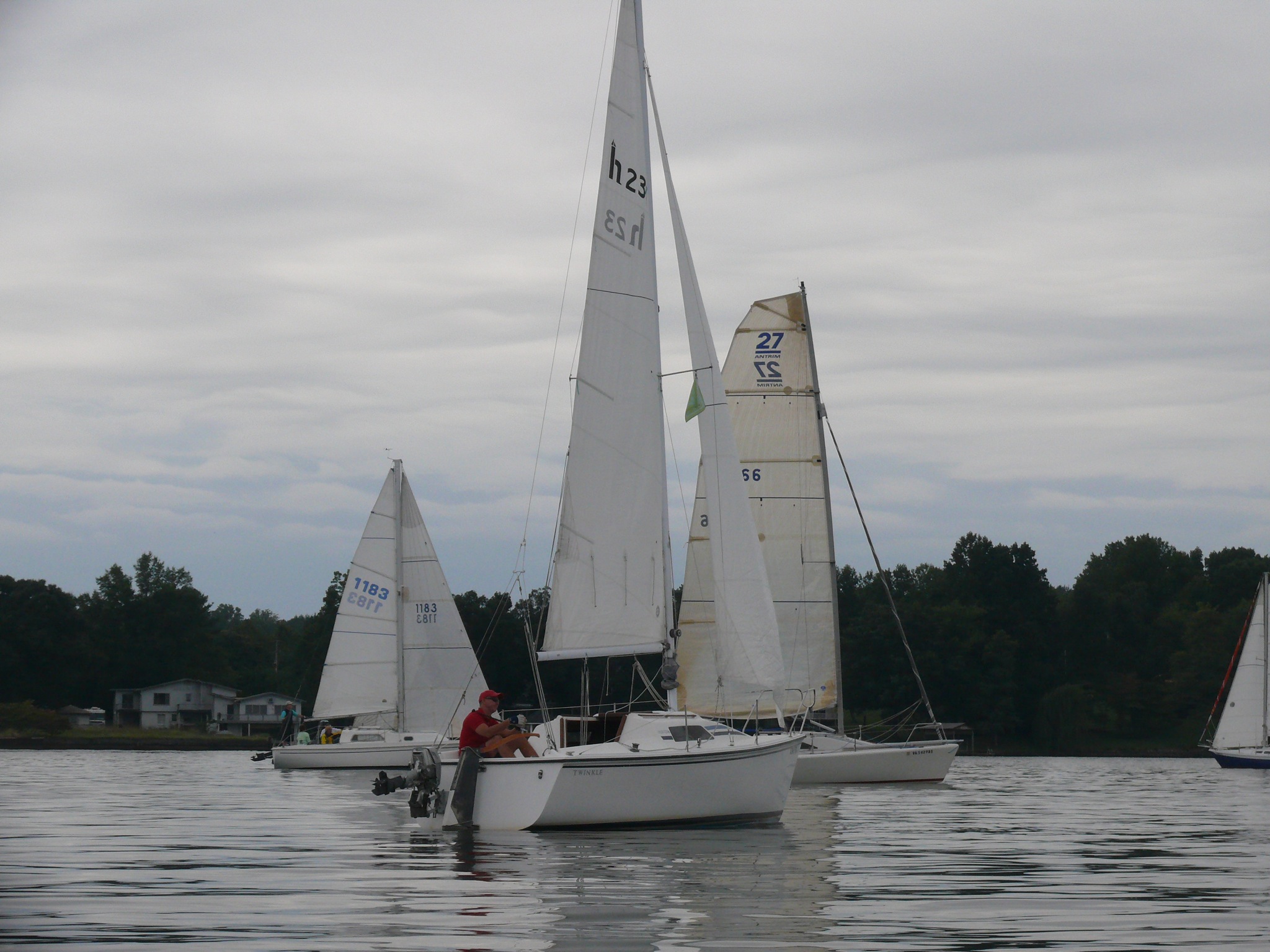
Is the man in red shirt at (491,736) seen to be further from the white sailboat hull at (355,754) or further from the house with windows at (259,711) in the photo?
the house with windows at (259,711)

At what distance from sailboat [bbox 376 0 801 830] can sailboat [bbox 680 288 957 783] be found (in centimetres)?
1312

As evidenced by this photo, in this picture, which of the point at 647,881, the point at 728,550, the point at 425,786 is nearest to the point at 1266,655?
the point at 728,550

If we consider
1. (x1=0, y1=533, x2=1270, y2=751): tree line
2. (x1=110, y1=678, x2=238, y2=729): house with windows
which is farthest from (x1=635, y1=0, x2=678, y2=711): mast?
(x1=110, y1=678, x2=238, y2=729): house with windows

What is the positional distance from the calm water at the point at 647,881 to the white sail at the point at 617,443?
12.2ft

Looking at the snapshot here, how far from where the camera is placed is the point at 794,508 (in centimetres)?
4125

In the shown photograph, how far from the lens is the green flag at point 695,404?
84.5ft

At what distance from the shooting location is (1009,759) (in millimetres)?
77250

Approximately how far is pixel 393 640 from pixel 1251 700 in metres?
32.5

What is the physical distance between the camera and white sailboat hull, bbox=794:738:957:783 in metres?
37.4

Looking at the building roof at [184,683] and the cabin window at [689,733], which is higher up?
the building roof at [184,683]

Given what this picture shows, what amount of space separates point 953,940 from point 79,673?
125791 millimetres

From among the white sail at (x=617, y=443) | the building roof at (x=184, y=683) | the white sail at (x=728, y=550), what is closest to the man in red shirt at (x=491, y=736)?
the white sail at (x=617, y=443)

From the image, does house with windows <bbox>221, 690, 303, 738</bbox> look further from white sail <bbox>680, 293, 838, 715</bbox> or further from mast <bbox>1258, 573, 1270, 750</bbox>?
white sail <bbox>680, 293, 838, 715</bbox>

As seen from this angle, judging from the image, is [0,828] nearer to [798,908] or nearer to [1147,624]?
[798,908]
